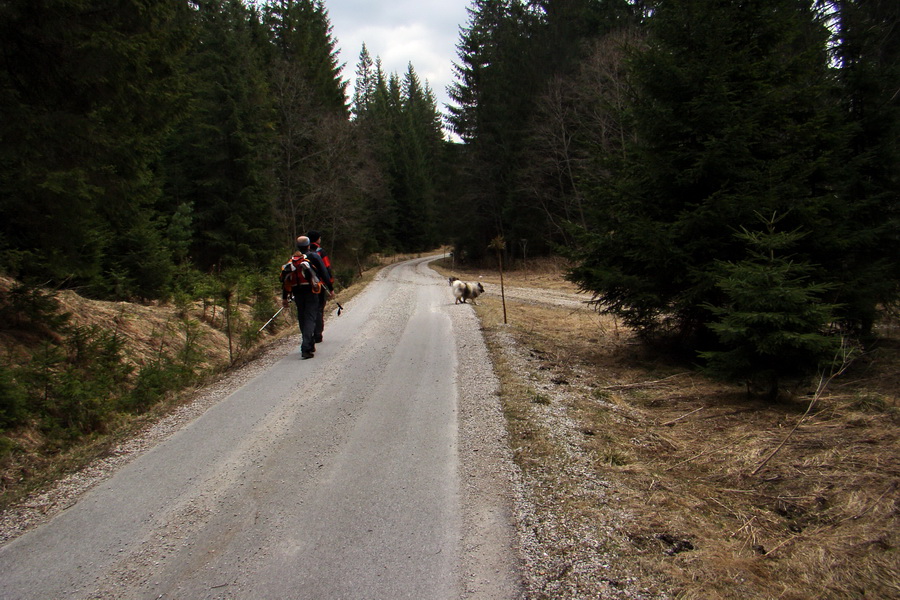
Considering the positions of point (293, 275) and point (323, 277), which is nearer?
point (293, 275)

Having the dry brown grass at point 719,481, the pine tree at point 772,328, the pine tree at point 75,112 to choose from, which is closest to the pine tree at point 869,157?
the dry brown grass at point 719,481

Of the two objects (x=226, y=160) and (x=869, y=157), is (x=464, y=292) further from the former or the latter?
(x=226, y=160)

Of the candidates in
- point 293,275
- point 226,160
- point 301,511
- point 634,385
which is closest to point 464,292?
point 293,275

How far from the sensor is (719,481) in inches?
155

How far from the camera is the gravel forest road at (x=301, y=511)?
9.12 ft

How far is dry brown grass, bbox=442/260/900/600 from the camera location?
8.77 feet

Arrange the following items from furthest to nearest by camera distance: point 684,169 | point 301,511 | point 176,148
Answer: point 176,148
point 684,169
point 301,511

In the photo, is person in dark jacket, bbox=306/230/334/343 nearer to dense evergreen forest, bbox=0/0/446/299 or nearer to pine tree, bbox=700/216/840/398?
dense evergreen forest, bbox=0/0/446/299

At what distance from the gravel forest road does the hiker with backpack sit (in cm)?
214

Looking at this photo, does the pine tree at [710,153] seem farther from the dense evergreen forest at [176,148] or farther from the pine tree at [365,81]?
the pine tree at [365,81]

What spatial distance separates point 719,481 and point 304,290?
692 cm

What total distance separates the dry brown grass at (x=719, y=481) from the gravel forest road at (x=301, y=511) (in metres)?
0.48

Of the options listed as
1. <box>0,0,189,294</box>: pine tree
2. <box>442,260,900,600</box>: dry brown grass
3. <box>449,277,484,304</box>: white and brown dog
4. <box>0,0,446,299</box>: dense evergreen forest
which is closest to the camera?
<box>442,260,900,600</box>: dry brown grass

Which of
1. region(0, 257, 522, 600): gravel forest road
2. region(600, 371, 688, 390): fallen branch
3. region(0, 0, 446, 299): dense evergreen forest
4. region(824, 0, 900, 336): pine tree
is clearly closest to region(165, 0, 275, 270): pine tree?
region(0, 0, 446, 299): dense evergreen forest
